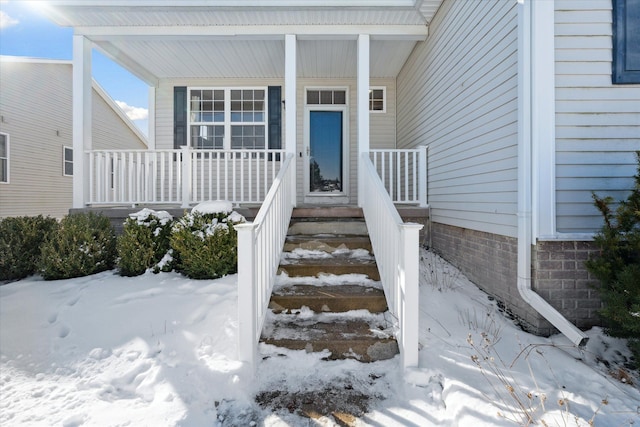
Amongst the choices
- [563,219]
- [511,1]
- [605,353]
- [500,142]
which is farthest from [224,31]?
[605,353]

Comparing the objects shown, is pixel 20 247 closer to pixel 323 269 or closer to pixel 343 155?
pixel 323 269

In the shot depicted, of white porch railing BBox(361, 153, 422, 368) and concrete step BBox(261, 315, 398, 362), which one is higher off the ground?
white porch railing BBox(361, 153, 422, 368)

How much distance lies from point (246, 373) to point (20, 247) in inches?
158

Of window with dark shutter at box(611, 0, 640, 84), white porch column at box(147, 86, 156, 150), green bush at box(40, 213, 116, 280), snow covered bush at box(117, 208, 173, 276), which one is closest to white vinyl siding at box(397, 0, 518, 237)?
window with dark shutter at box(611, 0, 640, 84)

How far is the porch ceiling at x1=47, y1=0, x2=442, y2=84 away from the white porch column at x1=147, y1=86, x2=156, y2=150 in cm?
74

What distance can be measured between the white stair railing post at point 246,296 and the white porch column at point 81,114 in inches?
168

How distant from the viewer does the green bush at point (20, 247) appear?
4.31m

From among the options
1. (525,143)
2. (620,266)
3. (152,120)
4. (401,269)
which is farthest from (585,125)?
(152,120)

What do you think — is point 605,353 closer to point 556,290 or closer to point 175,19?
point 556,290

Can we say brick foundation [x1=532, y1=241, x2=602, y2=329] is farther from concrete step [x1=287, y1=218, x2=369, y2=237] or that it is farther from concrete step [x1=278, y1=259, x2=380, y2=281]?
concrete step [x1=287, y1=218, x2=369, y2=237]

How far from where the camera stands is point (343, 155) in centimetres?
688

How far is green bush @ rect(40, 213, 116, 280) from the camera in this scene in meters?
4.06

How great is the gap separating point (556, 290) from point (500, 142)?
4.47 ft

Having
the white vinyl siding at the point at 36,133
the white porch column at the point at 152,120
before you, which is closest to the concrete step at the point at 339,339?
the white porch column at the point at 152,120
